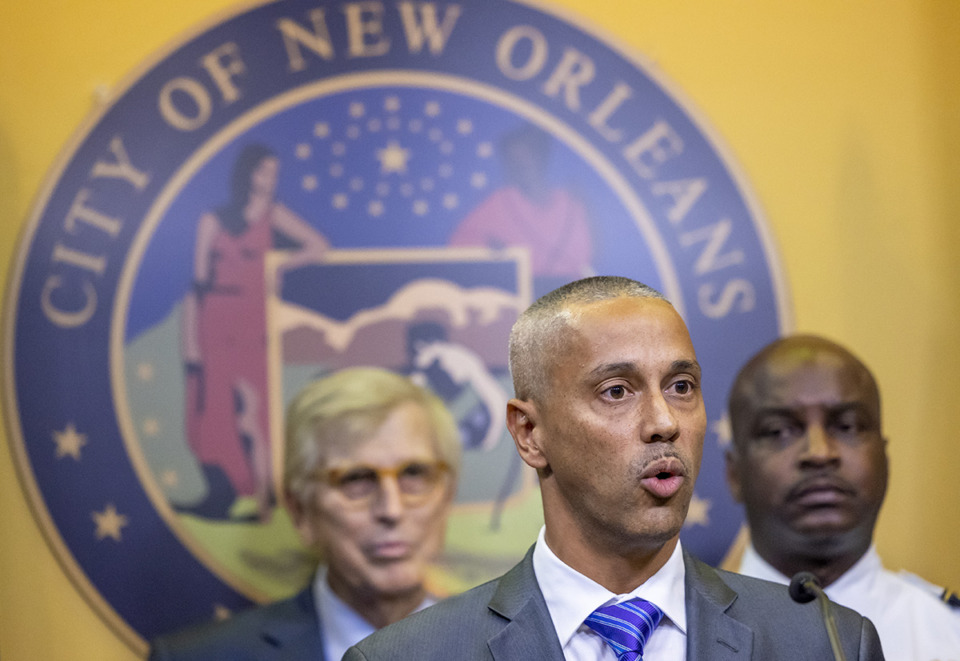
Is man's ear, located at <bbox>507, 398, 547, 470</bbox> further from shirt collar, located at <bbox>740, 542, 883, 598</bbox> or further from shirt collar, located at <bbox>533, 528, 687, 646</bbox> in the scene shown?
shirt collar, located at <bbox>740, 542, 883, 598</bbox>

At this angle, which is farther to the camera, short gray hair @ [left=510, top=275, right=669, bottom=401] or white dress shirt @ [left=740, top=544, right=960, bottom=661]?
white dress shirt @ [left=740, top=544, right=960, bottom=661]

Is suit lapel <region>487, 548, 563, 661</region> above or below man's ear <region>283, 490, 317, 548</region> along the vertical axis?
above

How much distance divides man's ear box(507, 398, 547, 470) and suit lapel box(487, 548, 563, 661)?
18 centimetres

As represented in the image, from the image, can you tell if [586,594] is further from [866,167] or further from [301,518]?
[866,167]

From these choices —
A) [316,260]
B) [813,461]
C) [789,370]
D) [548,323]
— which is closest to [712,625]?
[548,323]

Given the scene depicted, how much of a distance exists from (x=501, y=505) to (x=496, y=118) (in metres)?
1.08

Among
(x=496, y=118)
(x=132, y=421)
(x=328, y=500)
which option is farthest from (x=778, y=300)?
(x=132, y=421)

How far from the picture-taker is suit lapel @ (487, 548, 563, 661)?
1567mm

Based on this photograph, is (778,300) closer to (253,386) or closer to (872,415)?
(872,415)

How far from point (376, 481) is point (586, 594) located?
1.22 metres

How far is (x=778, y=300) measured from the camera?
123 inches

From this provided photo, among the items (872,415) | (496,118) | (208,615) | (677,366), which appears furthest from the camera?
(496,118)

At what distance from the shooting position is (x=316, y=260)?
118 inches

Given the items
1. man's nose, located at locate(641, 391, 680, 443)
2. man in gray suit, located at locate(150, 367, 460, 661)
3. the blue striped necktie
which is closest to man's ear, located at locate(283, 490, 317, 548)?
man in gray suit, located at locate(150, 367, 460, 661)
